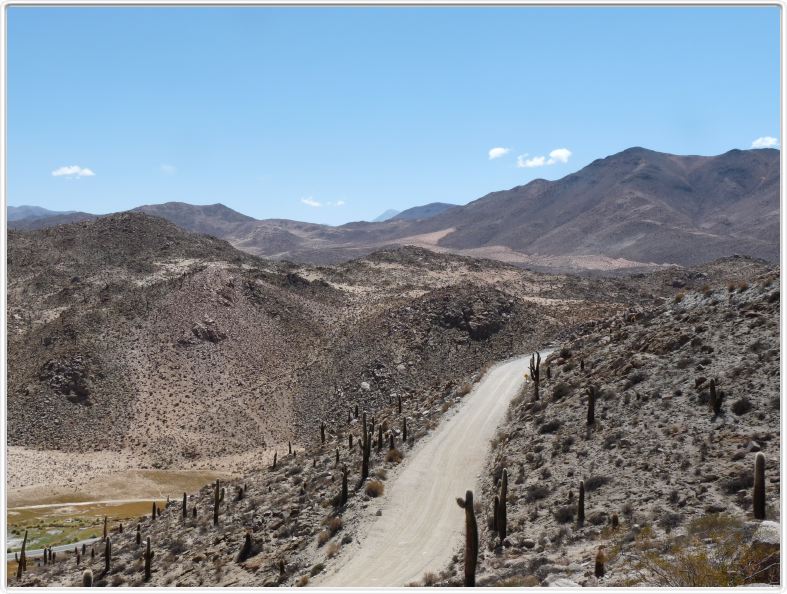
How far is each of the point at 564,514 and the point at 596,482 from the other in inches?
68.7

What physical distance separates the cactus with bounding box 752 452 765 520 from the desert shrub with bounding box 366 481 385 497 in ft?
41.5

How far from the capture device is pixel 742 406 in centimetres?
1923

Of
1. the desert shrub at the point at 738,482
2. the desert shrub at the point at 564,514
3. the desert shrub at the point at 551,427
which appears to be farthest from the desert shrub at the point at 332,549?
the desert shrub at the point at 738,482

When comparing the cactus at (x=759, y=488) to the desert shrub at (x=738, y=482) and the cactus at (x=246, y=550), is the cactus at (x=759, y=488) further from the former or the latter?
the cactus at (x=246, y=550)

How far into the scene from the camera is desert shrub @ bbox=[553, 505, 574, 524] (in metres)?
17.3

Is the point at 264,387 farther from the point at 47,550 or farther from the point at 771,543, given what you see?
the point at 771,543

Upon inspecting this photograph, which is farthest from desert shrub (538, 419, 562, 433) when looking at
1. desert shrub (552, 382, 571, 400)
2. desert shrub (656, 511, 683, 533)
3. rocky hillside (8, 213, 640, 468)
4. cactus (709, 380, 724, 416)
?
rocky hillside (8, 213, 640, 468)

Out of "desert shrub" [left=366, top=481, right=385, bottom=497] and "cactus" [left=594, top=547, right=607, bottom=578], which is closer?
"cactus" [left=594, top=547, right=607, bottom=578]

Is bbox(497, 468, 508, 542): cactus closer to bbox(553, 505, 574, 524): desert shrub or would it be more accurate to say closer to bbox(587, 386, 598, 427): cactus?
bbox(553, 505, 574, 524): desert shrub

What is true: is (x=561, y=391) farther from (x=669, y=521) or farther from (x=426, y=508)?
(x=669, y=521)

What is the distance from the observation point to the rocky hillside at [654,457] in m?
13.6

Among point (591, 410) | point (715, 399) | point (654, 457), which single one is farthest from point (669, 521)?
point (591, 410)

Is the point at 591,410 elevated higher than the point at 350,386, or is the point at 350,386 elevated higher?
the point at 591,410

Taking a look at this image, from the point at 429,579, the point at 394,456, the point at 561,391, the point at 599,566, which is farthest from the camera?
the point at 394,456
